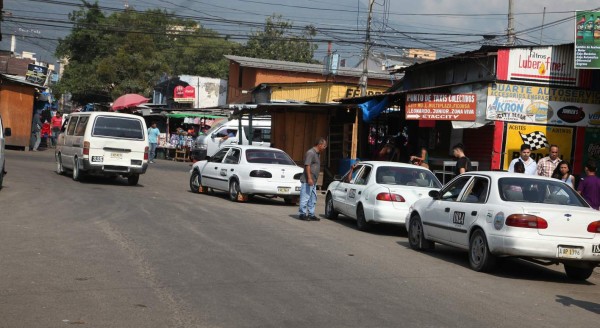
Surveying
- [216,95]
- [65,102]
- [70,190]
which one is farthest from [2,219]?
[65,102]

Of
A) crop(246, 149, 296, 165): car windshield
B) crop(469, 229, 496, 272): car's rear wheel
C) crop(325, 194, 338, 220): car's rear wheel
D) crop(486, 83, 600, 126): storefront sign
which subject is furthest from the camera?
crop(486, 83, 600, 126): storefront sign

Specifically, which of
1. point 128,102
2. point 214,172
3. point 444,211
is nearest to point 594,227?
point 444,211

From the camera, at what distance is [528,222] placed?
10984 mm

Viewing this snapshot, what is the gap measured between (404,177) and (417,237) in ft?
8.75

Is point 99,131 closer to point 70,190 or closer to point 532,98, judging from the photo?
point 70,190

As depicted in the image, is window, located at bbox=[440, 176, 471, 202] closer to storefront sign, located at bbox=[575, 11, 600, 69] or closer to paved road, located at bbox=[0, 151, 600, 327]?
paved road, located at bbox=[0, 151, 600, 327]

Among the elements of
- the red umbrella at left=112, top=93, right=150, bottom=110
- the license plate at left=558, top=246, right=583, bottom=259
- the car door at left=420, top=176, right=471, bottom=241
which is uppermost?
the red umbrella at left=112, top=93, right=150, bottom=110

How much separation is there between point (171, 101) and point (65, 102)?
5061 cm

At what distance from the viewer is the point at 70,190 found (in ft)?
66.5

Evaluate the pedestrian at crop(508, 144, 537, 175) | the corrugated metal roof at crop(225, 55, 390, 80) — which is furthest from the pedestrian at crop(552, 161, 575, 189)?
the corrugated metal roof at crop(225, 55, 390, 80)

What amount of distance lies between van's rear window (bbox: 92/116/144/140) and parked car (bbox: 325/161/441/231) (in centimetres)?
804

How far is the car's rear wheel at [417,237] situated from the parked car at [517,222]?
1.60ft

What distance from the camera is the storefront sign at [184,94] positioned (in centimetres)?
5859

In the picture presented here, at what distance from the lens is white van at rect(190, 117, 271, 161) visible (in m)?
38.7
